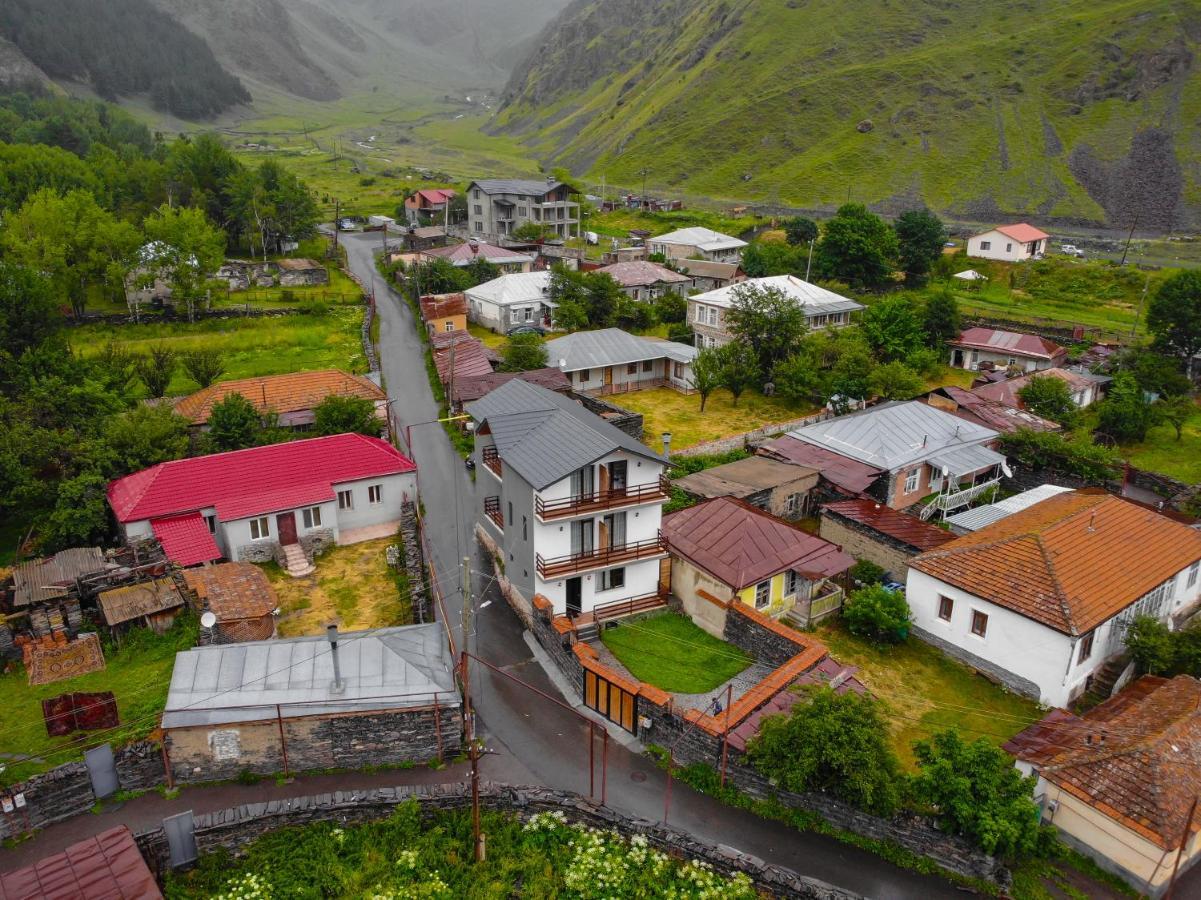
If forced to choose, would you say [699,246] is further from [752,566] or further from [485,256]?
[752,566]

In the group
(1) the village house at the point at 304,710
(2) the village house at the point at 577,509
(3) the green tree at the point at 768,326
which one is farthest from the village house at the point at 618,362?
(1) the village house at the point at 304,710

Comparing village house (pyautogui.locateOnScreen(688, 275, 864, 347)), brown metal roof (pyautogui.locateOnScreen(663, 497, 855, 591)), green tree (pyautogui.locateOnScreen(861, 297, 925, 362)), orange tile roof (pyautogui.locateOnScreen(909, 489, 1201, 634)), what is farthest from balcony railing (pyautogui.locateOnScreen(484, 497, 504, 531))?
green tree (pyautogui.locateOnScreen(861, 297, 925, 362))

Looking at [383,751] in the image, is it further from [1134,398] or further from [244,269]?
[244,269]

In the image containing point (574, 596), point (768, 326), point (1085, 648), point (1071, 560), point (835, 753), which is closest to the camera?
point (835, 753)

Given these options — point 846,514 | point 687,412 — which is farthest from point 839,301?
point 846,514

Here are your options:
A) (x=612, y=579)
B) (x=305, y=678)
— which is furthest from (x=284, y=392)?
(x=305, y=678)

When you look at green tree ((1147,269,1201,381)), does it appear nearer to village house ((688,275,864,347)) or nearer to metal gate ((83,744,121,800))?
village house ((688,275,864,347))
